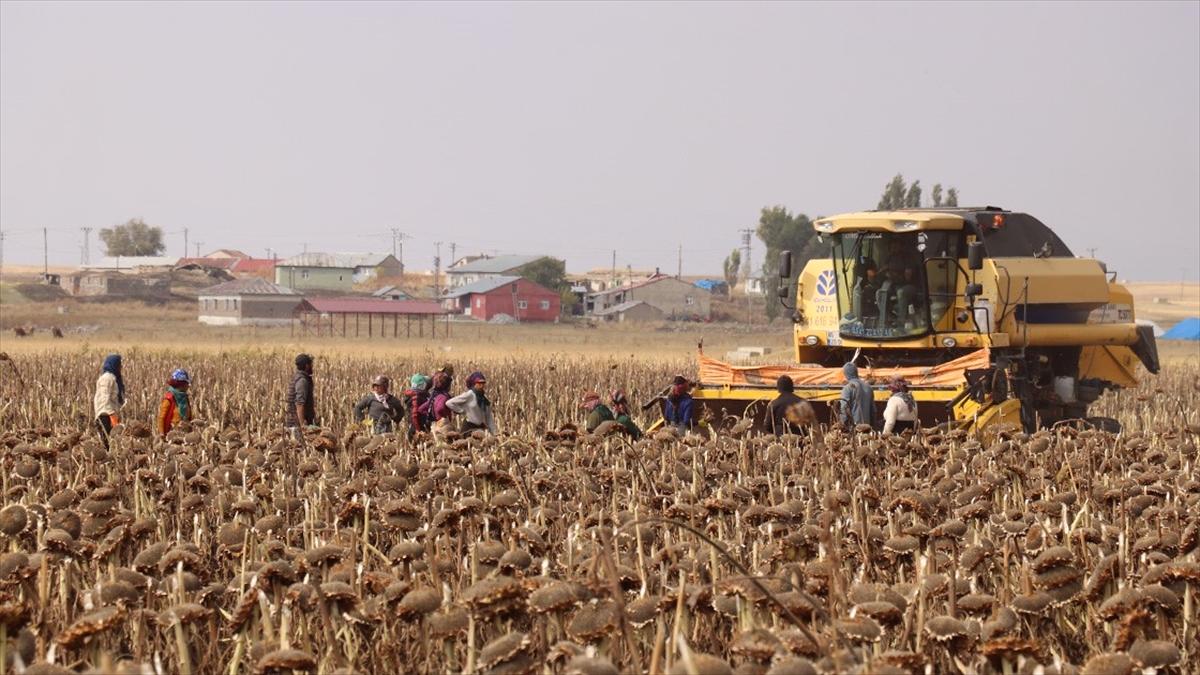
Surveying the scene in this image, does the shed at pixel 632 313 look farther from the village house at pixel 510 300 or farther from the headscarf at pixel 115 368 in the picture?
the headscarf at pixel 115 368

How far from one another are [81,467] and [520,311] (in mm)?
107359

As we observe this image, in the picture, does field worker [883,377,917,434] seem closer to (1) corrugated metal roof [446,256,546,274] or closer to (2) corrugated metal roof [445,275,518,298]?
(2) corrugated metal roof [445,275,518,298]

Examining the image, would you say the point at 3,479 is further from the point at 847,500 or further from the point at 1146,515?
the point at 1146,515

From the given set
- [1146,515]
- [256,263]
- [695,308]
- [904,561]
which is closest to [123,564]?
[904,561]

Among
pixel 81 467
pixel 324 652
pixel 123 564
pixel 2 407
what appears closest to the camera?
pixel 324 652

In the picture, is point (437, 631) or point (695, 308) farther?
point (695, 308)

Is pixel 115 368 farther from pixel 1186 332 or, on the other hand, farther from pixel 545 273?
pixel 545 273

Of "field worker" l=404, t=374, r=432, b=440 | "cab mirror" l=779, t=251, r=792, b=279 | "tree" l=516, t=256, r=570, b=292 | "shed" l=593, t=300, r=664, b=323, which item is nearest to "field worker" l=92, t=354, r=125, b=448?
"field worker" l=404, t=374, r=432, b=440

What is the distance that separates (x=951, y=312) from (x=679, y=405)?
3.92 meters

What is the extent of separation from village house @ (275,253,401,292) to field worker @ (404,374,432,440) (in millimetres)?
125196

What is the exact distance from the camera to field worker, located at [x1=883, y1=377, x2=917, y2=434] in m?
15.7

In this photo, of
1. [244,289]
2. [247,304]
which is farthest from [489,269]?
[247,304]

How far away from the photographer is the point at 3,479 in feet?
32.0

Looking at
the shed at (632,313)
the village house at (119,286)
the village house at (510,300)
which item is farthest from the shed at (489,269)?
the village house at (119,286)
